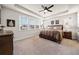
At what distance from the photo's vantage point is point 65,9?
2.31 meters

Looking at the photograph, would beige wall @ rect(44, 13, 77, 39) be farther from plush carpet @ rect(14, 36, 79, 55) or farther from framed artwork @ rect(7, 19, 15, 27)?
framed artwork @ rect(7, 19, 15, 27)

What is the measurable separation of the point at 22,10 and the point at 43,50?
922mm

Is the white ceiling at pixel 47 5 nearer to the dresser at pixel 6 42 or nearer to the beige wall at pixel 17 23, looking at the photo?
the beige wall at pixel 17 23

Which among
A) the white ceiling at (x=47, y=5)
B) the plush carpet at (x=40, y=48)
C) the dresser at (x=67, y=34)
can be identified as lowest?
the plush carpet at (x=40, y=48)

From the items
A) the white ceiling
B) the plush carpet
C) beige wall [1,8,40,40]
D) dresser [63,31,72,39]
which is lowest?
the plush carpet

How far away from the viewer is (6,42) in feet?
7.23

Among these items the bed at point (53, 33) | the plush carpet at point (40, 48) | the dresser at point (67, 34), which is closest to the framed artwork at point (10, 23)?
the plush carpet at point (40, 48)

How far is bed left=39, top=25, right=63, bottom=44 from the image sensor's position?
233 cm

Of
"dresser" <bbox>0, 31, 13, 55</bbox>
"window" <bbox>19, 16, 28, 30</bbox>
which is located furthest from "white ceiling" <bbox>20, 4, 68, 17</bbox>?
"dresser" <bbox>0, 31, 13, 55</bbox>

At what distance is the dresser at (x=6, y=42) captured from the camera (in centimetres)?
217

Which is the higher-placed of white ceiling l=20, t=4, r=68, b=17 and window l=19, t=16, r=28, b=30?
white ceiling l=20, t=4, r=68, b=17

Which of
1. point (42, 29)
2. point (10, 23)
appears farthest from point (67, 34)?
point (10, 23)

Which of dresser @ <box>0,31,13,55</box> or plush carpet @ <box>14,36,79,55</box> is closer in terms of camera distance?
dresser @ <box>0,31,13,55</box>

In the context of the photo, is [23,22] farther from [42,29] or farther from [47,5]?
[47,5]
